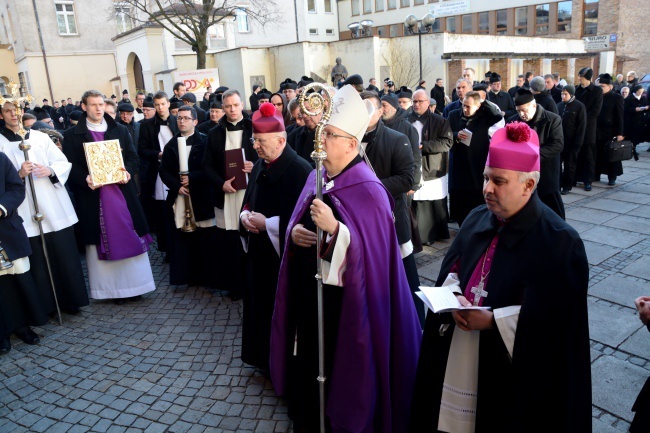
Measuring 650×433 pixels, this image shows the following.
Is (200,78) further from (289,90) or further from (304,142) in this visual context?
(304,142)

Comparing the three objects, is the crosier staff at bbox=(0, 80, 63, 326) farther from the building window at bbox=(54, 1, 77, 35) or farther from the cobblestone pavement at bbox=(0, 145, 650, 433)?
the building window at bbox=(54, 1, 77, 35)

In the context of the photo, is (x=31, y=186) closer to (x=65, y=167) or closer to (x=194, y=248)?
(x=65, y=167)

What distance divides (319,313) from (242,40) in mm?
33223

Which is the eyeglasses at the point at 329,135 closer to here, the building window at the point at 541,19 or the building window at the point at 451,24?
the building window at the point at 541,19

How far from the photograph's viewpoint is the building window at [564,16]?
35781 millimetres

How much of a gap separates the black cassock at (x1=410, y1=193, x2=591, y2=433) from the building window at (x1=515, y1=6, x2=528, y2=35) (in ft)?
132

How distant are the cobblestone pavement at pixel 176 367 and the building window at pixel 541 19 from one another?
35.6 metres

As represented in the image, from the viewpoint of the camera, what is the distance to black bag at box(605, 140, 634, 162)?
9812mm

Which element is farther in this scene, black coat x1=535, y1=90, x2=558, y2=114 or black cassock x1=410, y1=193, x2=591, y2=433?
black coat x1=535, y1=90, x2=558, y2=114

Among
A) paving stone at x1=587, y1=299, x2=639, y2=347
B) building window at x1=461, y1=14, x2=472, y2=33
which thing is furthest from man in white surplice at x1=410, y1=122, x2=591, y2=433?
building window at x1=461, y1=14, x2=472, y2=33

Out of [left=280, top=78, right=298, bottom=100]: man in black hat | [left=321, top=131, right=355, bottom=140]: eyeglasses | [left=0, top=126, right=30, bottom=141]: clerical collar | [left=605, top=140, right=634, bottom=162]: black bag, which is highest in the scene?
[left=280, top=78, right=298, bottom=100]: man in black hat

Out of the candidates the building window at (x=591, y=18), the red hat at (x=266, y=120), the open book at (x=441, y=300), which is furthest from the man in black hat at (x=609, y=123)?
the building window at (x=591, y=18)

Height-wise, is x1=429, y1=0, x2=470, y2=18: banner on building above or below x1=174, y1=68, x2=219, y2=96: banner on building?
above

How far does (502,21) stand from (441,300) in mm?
41330
